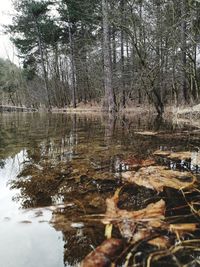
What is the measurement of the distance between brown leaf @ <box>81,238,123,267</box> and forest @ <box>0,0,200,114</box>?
Result: 7097 mm

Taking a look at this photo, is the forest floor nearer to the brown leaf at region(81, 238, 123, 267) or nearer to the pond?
the pond

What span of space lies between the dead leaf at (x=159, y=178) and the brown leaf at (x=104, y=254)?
2.78ft

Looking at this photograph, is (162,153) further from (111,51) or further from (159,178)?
(111,51)

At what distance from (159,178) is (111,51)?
16.3 m

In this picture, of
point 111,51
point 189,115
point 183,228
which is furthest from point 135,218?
point 111,51

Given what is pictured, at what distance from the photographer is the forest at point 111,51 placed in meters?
9.47

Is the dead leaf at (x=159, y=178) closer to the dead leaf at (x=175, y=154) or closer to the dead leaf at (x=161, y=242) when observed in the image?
the dead leaf at (x=175, y=154)

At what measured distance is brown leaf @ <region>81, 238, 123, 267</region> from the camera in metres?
1.24

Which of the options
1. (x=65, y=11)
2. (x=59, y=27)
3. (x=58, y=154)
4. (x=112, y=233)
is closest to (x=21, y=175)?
(x=58, y=154)

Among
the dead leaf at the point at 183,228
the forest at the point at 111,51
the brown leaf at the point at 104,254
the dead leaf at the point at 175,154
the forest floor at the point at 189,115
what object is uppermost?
the forest at the point at 111,51

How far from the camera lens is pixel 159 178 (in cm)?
238

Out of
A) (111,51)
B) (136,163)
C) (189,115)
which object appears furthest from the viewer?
(111,51)

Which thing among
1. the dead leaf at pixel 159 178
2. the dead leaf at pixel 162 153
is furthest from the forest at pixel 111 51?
the dead leaf at pixel 159 178

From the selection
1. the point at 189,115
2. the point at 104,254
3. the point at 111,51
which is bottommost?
the point at 104,254
